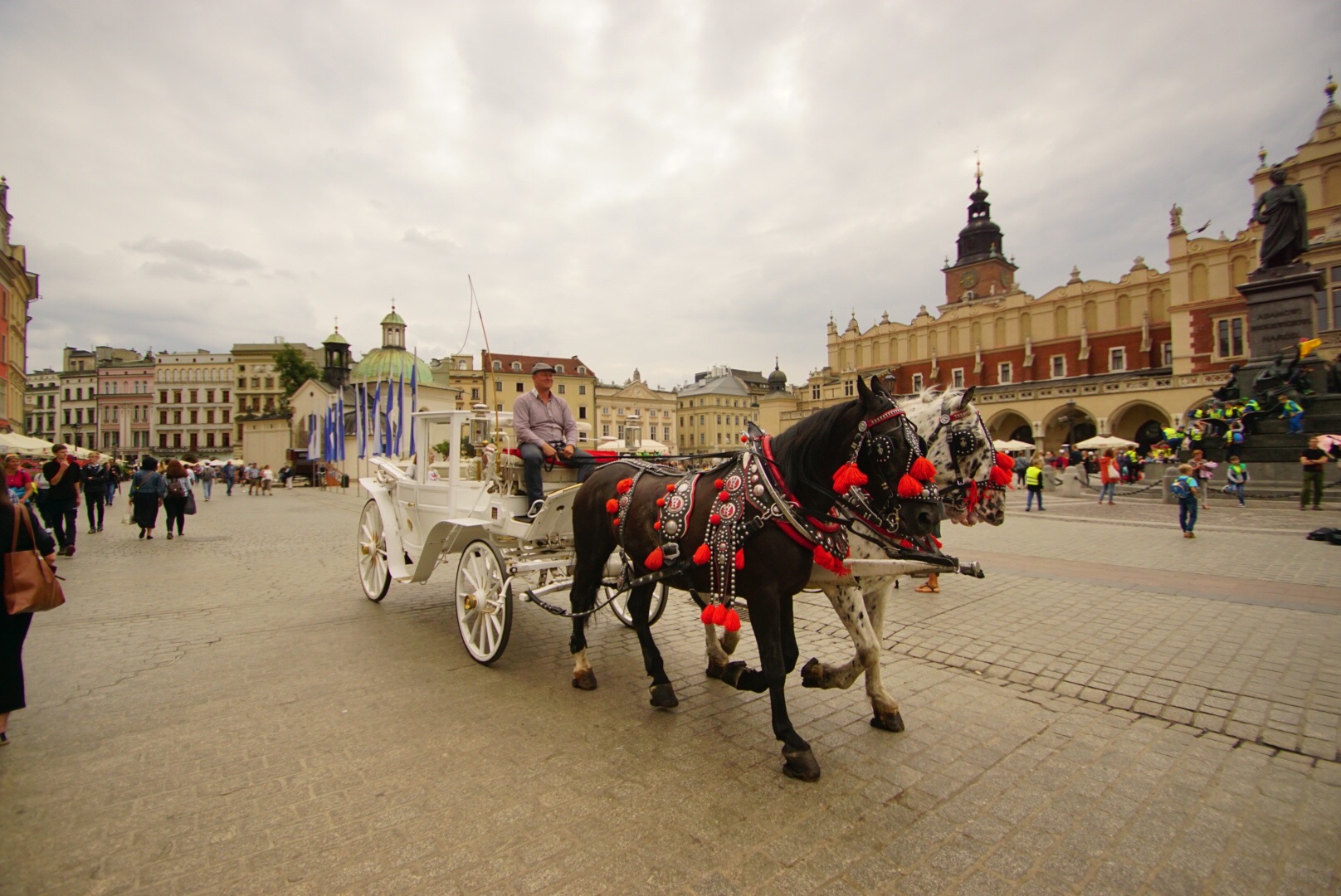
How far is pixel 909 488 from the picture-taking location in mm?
2955

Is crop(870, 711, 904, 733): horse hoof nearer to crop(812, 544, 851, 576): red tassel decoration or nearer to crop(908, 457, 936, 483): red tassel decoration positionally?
crop(812, 544, 851, 576): red tassel decoration

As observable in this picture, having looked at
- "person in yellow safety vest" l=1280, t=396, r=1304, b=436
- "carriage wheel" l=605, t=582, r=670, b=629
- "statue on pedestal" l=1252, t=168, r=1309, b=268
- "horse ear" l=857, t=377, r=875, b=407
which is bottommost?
"carriage wheel" l=605, t=582, r=670, b=629

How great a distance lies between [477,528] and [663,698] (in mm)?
2190

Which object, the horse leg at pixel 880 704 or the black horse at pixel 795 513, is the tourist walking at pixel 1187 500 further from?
the black horse at pixel 795 513

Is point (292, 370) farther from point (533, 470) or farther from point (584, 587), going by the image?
point (584, 587)

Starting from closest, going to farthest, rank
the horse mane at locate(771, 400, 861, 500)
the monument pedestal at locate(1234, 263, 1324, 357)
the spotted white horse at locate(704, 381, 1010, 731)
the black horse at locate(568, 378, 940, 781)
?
the black horse at locate(568, 378, 940, 781) < the horse mane at locate(771, 400, 861, 500) < the spotted white horse at locate(704, 381, 1010, 731) < the monument pedestal at locate(1234, 263, 1324, 357)

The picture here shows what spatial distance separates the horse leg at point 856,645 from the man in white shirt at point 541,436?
93.7 inches

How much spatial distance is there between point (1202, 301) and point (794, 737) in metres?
50.1

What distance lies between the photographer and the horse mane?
326 centimetres

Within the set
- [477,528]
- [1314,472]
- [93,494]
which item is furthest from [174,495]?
[1314,472]

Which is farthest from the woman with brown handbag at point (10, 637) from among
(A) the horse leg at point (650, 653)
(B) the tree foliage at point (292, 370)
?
(B) the tree foliage at point (292, 370)

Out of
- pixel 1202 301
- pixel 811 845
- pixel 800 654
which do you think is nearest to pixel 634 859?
pixel 811 845

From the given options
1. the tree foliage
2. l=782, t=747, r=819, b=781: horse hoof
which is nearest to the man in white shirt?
l=782, t=747, r=819, b=781: horse hoof

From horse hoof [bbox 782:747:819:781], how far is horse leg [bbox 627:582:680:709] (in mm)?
1018
